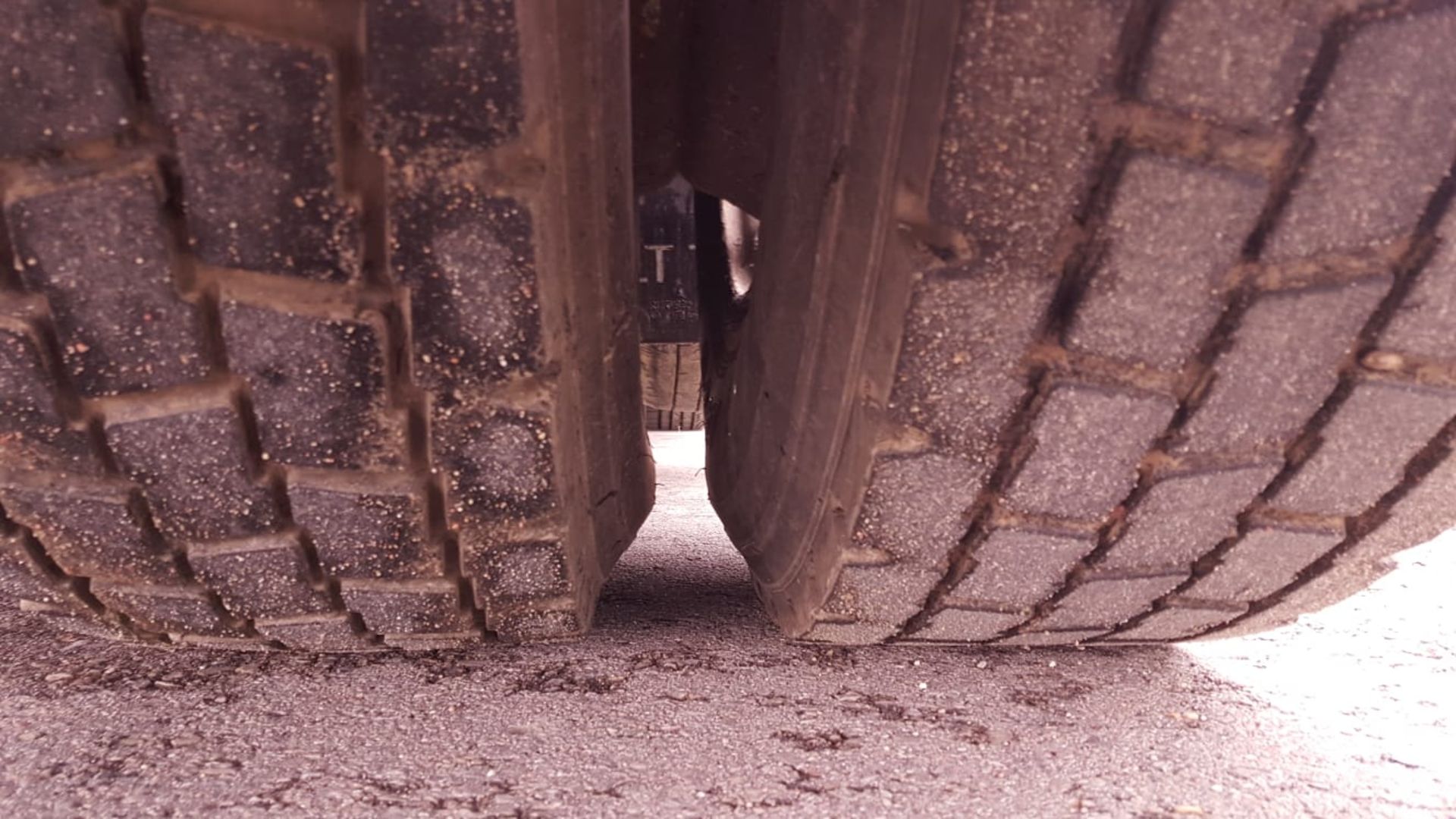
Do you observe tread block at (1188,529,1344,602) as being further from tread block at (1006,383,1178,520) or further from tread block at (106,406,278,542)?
tread block at (106,406,278,542)

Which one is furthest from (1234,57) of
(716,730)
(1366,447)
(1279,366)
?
(716,730)

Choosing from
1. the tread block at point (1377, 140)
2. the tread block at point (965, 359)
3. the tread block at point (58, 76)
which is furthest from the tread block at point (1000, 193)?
the tread block at point (58, 76)

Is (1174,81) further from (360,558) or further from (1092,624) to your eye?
(360,558)

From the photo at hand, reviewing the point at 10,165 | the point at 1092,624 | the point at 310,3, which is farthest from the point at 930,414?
the point at 10,165

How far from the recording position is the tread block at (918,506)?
73cm

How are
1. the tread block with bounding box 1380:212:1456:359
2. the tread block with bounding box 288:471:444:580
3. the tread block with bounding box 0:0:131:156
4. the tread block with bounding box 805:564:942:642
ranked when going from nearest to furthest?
the tread block with bounding box 0:0:131:156
the tread block with bounding box 1380:212:1456:359
the tread block with bounding box 288:471:444:580
the tread block with bounding box 805:564:942:642

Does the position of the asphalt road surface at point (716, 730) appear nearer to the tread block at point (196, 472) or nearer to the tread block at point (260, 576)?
A: the tread block at point (260, 576)

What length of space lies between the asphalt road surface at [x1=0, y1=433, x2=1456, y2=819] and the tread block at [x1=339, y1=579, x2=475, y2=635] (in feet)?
0.32

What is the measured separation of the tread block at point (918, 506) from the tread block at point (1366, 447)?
26 centimetres

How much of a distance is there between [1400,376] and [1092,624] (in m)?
0.38

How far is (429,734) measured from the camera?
2.86 ft

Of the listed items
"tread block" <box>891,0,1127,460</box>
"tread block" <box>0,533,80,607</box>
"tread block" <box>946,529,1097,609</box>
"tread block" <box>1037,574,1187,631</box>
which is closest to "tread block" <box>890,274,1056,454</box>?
"tread block" <box>891,0,1127,460</box>

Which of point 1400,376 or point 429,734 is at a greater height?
point 1400,376

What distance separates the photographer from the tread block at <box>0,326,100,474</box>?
0.62 meters
